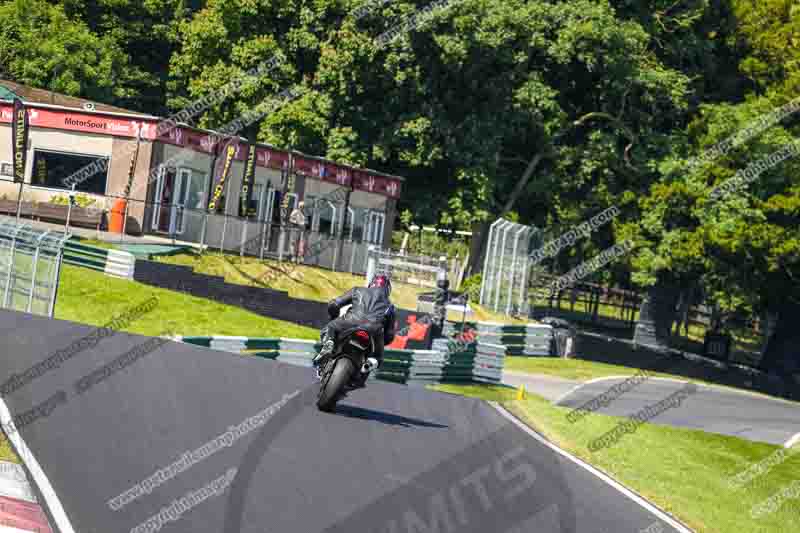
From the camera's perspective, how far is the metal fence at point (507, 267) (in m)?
37.2

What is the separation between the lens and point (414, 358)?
24141mm

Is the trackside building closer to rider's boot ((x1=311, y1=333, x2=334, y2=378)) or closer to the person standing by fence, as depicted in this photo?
the person standing by fence

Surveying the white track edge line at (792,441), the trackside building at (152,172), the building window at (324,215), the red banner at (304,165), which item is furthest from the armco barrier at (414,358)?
the building window at (324,215)

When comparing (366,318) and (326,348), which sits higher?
(366,318)

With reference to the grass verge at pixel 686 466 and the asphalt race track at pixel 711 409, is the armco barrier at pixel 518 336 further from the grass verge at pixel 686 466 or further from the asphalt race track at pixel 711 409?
the grass verge at pixel 686 466

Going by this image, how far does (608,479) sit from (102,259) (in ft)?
55.2

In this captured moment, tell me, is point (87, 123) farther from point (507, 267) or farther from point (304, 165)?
point (507, 267)

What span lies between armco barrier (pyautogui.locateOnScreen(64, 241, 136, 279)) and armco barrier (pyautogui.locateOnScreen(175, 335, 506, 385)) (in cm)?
626

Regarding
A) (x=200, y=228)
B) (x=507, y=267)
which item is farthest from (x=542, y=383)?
(x=200, y=228)

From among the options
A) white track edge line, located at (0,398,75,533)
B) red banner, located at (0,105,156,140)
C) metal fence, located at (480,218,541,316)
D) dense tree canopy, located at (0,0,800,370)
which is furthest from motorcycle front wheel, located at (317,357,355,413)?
dense tree canopy, located at (0,0,800,370)

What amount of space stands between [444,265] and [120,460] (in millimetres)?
22910

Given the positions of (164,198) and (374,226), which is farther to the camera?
(374,226)

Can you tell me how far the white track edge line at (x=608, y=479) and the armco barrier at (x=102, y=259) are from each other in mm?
11769

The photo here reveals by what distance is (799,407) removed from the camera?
1256 inches
